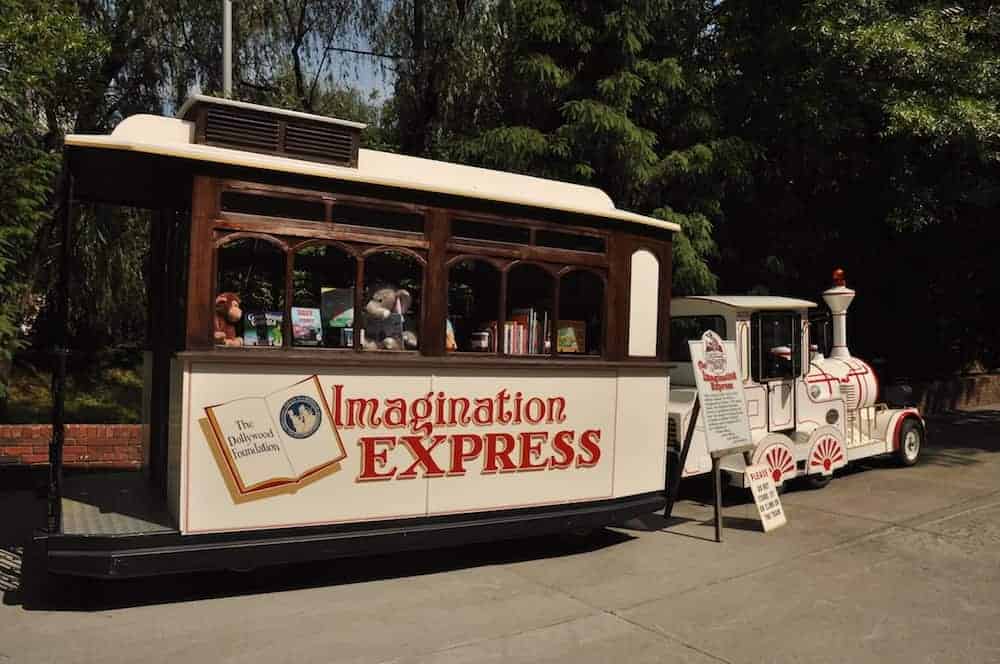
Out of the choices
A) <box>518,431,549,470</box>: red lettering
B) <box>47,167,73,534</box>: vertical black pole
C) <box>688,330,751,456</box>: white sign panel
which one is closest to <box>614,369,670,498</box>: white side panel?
<box>688,330,751,456</box>: white sign panel

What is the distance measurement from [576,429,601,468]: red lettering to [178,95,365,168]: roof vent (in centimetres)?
275

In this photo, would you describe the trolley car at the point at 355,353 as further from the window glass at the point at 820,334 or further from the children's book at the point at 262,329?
the window glass at the point at 820,334

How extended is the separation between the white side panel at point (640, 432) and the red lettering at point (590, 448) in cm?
21

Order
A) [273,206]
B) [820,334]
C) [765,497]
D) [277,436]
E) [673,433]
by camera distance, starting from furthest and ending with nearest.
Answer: [820,334] < [673,433] < [765,497] < [273,206] < [277,436]

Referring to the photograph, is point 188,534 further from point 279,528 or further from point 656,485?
point 656,485

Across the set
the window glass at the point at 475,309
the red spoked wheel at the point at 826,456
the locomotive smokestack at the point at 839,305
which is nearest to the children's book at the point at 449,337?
the window glass at the point at 475,309

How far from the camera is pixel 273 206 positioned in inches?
215

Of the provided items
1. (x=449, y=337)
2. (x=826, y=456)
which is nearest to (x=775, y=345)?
(x=826, y=456)

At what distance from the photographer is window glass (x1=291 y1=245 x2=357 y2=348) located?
5.62m

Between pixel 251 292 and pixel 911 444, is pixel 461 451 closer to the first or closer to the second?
pixel 251 292

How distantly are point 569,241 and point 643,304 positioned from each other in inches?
35.9

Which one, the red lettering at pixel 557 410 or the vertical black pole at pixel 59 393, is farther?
the red lettering at pixel 557 410

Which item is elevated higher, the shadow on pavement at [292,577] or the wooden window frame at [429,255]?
the wooden window frame at [429,255]

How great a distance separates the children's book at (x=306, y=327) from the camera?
5.57m
